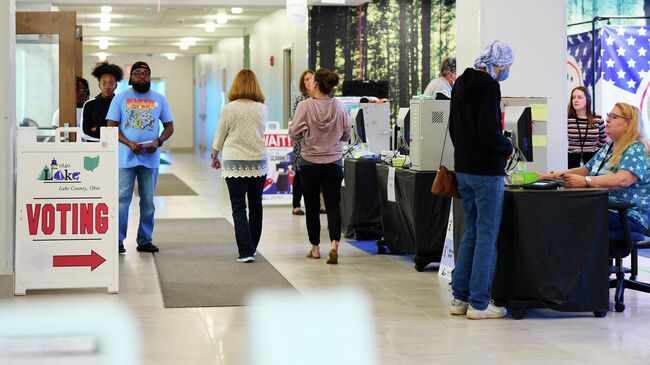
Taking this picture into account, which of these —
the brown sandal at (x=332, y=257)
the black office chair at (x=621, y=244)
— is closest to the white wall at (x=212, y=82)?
the brown sandal at (x=332, y=257)

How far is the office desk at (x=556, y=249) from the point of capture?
5.23 m

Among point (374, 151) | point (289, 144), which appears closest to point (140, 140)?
point (374, 151)

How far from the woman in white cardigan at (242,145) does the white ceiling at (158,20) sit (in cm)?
574

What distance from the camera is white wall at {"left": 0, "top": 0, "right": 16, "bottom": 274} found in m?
6.39

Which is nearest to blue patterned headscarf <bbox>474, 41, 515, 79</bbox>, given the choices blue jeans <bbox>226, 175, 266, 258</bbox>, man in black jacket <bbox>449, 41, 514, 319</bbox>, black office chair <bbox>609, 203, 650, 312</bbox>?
man in black jacket <bbox>449, 41, 514, 319</bbox>

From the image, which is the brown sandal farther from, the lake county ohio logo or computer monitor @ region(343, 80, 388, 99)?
computer monitor @ region(343, 80, 388, 99)

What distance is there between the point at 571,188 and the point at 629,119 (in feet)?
1.76

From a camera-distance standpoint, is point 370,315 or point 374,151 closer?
point 370,315

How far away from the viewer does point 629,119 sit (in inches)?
219

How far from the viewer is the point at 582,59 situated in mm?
9977

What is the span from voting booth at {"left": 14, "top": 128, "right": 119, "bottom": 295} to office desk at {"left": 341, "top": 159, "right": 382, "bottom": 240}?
2649mm

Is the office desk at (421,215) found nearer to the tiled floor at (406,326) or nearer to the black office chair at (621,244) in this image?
the tiled floor at (406,326)

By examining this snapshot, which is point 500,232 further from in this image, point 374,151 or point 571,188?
point 374,151

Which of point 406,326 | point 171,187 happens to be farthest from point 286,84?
point 406,326
